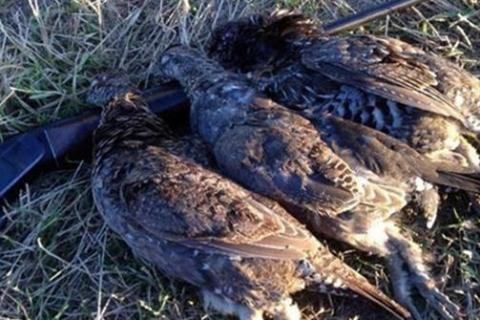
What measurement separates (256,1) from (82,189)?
5.30 ft

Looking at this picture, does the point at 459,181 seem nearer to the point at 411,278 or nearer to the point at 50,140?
the point at 411,278

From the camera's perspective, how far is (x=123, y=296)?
15.0 ft

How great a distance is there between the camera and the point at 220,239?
13.9ft

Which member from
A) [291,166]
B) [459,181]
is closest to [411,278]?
[459,181]

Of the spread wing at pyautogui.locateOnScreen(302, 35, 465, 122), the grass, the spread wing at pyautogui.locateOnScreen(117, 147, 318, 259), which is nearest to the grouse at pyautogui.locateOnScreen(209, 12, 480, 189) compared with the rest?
the spread wing at pyautogui.locateOnScreen(302, 35, 465, 122)

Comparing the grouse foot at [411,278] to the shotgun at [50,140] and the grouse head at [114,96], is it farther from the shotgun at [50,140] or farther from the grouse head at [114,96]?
the grouse head at [114,96]

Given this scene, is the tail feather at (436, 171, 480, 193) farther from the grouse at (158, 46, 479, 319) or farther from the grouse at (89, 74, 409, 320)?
the grouse at (89, 74, 409, 320)

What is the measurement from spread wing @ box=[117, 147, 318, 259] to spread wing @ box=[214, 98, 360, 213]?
10 cm

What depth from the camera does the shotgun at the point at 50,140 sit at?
4996 millimetres

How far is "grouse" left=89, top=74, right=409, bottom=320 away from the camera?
426 centimetres

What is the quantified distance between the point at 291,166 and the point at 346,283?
59 cm

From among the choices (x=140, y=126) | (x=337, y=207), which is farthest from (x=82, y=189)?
(x=337, y=207)

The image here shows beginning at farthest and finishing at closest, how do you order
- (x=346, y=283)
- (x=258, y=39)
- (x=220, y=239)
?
(x=258, y=39) → (x=346, y=283) → (x=220, y=239)

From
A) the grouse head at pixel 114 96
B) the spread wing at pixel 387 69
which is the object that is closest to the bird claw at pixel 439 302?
the spread wing at pixel 387 69
